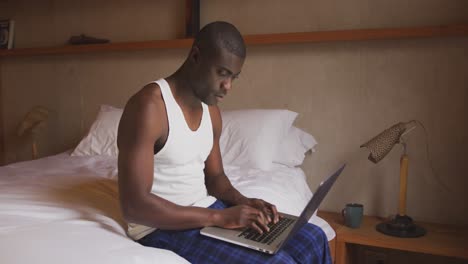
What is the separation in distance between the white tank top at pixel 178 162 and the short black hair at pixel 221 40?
0.17m

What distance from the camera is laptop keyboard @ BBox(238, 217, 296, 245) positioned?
40.4 inches

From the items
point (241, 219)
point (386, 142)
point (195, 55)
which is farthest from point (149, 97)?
point (386, 142)

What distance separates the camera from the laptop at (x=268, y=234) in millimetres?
974

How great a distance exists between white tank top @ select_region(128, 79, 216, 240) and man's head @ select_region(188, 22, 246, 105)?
97mm

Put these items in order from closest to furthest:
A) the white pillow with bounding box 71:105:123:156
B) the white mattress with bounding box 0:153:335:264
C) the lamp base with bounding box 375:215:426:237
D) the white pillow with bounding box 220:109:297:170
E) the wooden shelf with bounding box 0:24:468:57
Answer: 1. the white mattress with bounding box 0:153:335:264
2. the lamp base with bounding box 375:215:426:237
3. the wooden shelf with bounding box 0:24:468:57
4. the white pillow with bounding box 220:109:297:170
5. the white pillow with bounding box 71:105:123:156

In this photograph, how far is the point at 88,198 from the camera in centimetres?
130

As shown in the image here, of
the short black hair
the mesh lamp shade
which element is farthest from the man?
the mesh lamp shade

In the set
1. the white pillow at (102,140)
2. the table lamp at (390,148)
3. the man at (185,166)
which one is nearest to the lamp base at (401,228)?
the table lamp at (390,148)

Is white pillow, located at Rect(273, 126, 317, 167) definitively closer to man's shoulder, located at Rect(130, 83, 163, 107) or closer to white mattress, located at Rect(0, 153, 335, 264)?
white mattress, located at Rect(0, 153, 335, 264)

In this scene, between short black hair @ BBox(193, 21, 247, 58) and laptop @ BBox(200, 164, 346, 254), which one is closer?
laptop @ BBox(200, 164, 346, 254)

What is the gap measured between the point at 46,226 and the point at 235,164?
111 cm

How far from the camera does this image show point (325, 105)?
2188mm

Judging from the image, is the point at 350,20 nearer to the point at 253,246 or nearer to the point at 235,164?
the point at 235,164

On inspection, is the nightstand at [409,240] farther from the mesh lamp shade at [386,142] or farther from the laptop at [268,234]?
the laptop at [268,234]
